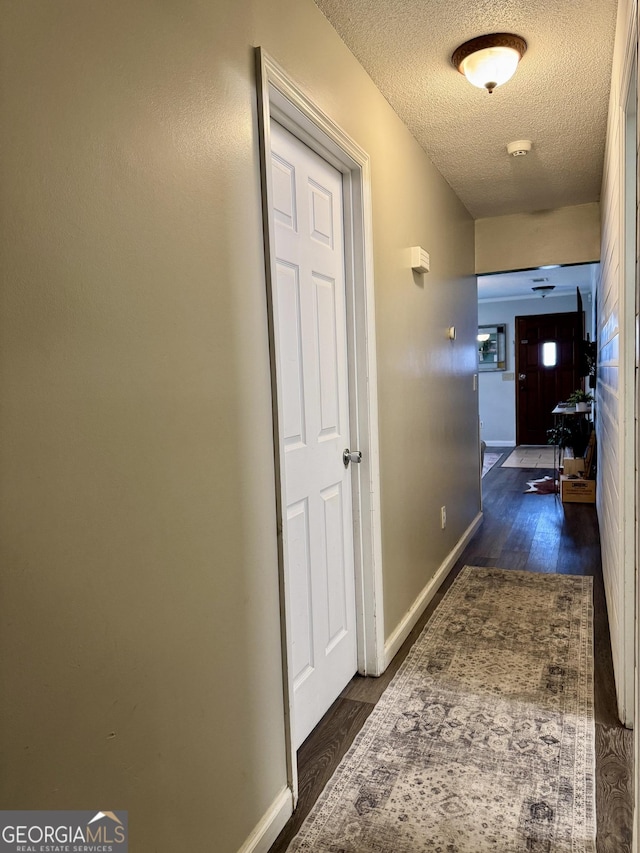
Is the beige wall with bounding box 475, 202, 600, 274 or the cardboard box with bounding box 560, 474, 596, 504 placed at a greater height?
the beige wall with bounding box 475, 202, 600, 274

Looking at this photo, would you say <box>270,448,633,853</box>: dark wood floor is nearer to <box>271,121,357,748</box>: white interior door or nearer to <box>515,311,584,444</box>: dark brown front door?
<box>271,121,357,748</box>: white interior door

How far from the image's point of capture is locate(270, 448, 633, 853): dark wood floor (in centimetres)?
166

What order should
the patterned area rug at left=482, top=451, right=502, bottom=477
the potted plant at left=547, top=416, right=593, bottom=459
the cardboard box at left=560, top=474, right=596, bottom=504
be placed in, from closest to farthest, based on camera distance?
the cardboard box at left=560, top=474, right=596, bottom=504 < the potted plant at left=547, top=416, right=593, bottom=459 < the patterned area rug at left=482, top=451, right=502, bottom=477

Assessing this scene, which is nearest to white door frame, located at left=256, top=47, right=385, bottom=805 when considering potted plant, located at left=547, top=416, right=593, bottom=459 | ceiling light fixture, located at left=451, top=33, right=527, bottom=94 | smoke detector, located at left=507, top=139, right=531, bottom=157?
ceiling light fixture, located at left=451, top=33, right=527, bottom=94

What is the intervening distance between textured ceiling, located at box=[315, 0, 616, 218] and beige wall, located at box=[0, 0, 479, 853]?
0.44 meters

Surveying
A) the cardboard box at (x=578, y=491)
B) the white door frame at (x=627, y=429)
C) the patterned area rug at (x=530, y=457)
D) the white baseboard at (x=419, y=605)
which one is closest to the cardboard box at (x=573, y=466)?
the cardboard box at (x=578, y=491)

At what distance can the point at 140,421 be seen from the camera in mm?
1127

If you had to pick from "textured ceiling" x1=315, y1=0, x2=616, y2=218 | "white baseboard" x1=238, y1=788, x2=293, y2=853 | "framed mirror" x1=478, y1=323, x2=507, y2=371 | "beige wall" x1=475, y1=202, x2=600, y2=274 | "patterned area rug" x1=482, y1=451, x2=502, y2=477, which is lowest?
"white baseboard" x1=238, y1=788, x2=293, y2=853

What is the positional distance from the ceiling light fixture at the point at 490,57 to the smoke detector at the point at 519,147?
2.83 ft

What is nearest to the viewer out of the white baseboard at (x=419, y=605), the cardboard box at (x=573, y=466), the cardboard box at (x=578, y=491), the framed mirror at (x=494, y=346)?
the white baseboard at (x=419, y=605)

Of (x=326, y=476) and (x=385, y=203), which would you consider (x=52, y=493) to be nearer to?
(x=326, y=476)

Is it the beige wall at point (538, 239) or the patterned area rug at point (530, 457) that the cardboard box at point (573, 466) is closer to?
the patterned area rug at point (530, 457)

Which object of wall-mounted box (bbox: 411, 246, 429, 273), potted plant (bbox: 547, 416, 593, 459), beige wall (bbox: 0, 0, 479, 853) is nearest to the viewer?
beige wall (bbox: 0, 0, 479, 853)

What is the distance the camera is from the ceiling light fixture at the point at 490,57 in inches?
84.0
